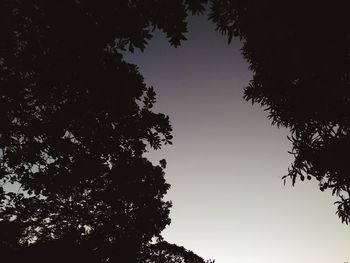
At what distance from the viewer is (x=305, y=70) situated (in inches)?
354

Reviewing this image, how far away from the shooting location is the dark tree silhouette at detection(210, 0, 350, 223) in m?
7.07

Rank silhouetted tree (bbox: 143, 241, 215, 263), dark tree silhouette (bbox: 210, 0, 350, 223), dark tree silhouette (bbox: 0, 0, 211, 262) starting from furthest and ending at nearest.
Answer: silhouetted tree (bbox: 143, 241, 215, 263)
dark tree silhouette (bbox: 210, 0, 350, 223)
dark tree silhouette (bbox: 0, 0, 211, 262)

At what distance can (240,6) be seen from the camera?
663 centimetres

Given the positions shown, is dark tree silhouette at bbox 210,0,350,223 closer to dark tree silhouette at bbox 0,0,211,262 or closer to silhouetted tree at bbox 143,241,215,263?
dark tree silhouette at bbox 0,0,211,262

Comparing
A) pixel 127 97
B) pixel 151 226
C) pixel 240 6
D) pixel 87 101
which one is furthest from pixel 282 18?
pixel 151 226

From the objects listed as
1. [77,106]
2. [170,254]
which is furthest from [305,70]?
[170,254]

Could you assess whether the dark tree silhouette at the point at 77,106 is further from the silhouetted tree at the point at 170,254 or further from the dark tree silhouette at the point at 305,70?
the silhouetted tree at the point at 170,254

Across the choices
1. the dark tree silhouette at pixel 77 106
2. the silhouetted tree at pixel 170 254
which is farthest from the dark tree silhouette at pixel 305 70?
the silhouetted tree at pixel 170 254

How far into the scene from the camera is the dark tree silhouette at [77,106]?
15.8 ft

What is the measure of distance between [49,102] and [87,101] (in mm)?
901

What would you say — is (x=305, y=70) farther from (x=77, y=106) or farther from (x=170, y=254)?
(x=170, y=254)

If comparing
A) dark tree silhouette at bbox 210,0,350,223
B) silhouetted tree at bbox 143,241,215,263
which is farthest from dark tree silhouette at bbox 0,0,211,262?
silhouetted tree at bbox 143,241,215,263

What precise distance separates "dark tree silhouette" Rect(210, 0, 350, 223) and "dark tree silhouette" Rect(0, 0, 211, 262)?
1903mm

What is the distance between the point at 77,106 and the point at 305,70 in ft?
22.3
